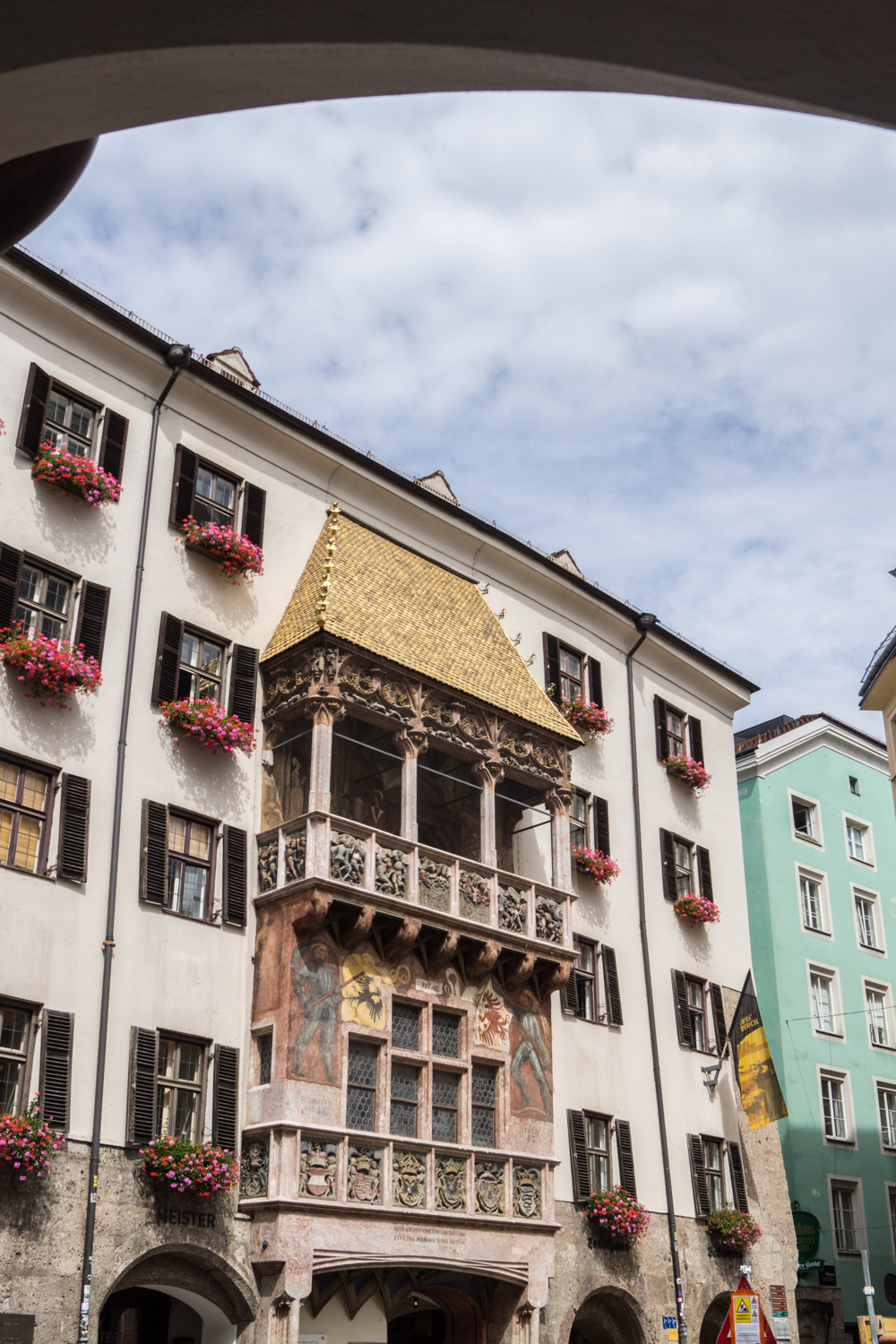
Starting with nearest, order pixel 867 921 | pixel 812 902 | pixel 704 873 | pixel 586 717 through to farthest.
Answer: pixel 586 717, pixel 704 873, pixel 812 902, pixel 867 921

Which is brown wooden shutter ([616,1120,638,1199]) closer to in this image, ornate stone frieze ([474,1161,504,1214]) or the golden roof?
ornate stone frieze ([474,1161,504,1214])

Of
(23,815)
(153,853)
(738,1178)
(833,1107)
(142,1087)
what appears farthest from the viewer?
(833,1107)

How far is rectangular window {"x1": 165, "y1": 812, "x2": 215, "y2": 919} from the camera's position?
19.7 m

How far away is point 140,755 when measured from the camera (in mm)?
A: 19672

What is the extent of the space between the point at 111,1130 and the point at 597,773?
13.6m

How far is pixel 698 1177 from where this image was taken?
2620 cm

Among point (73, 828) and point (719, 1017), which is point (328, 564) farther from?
point (719, 1017)

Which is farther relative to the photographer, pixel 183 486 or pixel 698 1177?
pixel 698 1177

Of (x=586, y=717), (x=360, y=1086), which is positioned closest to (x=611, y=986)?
(x=586, y=717)

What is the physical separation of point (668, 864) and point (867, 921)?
1247 cm

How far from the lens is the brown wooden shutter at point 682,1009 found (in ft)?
90.2

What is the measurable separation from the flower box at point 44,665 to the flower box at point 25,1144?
220 inches

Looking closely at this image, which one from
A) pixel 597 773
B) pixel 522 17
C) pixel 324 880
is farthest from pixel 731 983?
pixel 522 17

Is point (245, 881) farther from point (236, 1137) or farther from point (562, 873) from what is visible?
point (562, 873)
